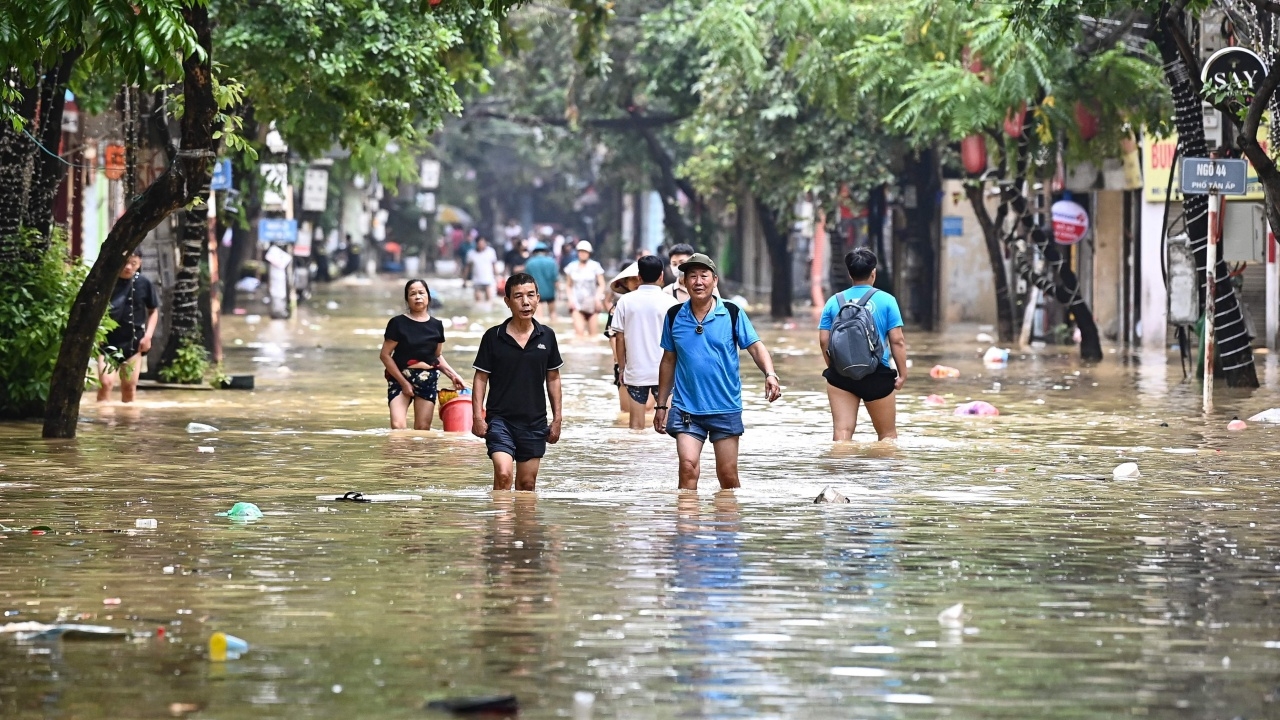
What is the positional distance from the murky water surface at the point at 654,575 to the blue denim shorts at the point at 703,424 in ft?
1.28

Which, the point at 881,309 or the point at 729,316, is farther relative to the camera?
the point at 881,309

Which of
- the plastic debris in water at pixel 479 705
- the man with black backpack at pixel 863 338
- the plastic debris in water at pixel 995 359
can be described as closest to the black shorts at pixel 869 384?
the man with black backpack at pixel 863 338

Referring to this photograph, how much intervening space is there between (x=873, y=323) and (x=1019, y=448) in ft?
6.47

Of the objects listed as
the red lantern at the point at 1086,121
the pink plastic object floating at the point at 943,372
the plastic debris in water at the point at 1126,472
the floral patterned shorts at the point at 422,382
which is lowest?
the plastic debris in water at the point at 1126,472

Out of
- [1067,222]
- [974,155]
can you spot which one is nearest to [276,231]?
[974,155]

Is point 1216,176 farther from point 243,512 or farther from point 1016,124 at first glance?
point 243,512

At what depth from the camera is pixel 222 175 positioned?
1112 inches

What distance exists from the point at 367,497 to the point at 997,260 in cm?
2294

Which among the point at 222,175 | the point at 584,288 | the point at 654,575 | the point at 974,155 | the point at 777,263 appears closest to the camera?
the point at 654,575

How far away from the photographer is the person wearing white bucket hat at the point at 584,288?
35406 millimetres

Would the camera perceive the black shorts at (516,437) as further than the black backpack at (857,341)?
No

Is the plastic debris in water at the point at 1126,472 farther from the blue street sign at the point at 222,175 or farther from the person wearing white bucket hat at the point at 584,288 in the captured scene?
the person wearing white bucket hat at the point at 584,288

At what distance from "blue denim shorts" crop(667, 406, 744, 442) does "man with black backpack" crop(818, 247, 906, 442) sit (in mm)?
2633

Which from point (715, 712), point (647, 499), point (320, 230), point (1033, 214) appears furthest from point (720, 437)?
point (320, 230)
